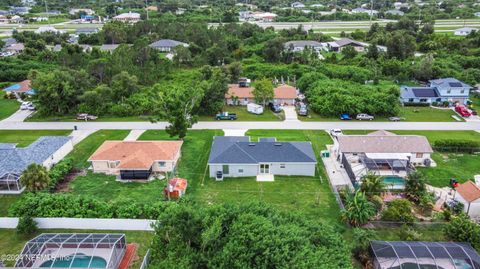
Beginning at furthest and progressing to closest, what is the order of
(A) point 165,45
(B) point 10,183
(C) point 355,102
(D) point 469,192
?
(A) point 165,45 → (C) point 355,102 → (B) point 10,183 → (D) point 469,192

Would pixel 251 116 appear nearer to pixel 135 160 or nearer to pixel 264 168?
pixel 264 168

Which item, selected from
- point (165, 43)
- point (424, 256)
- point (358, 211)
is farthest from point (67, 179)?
point (165, 43)

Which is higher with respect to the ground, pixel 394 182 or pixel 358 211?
pixel 358 211

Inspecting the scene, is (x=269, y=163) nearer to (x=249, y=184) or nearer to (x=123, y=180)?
(x=249, y=184)

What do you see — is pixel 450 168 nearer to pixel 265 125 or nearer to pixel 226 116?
pixel 265 125

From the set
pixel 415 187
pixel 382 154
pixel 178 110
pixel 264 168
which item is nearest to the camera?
pixel 415 187

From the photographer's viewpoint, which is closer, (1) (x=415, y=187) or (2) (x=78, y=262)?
(2) (x=78, y=262)

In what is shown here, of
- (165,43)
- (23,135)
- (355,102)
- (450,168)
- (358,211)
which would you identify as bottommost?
(450,168)
